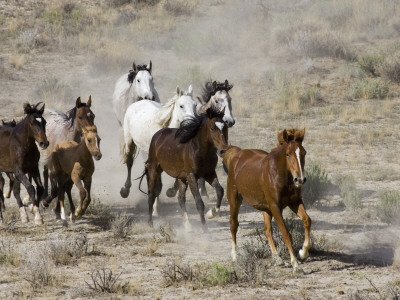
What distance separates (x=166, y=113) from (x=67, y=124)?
68.4 inches

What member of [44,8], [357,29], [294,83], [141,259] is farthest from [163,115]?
[44,8]

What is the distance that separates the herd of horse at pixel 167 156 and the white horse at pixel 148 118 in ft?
0.06

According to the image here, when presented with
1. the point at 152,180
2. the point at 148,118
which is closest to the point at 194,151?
the point at 152,180

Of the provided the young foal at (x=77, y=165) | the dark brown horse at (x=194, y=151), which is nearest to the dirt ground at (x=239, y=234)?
the young foal at (x=77, y=165)

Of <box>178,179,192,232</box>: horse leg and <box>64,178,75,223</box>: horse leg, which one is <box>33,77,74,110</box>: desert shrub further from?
<box>178,179,192,232</box>: horse leg

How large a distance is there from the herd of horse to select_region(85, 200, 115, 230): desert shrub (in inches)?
16.8

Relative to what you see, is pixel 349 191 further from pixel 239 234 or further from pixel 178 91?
pixel 178 91

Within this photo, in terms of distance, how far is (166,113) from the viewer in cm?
1322

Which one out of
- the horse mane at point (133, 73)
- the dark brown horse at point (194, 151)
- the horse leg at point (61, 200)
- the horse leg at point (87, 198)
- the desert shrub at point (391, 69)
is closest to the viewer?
the dark brown horse at point (194, 151)

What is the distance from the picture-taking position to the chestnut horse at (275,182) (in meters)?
8.03

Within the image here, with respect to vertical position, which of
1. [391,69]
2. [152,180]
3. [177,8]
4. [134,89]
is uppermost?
[177,8]

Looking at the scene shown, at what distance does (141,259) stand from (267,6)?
24054 mm

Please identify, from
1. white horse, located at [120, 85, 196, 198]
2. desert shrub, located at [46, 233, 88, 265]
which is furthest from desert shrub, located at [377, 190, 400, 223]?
desert shrub, located at [46, 233, 88, 265]

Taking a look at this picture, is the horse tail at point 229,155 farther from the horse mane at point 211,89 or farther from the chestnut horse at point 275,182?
the horse mane at point 211,89
